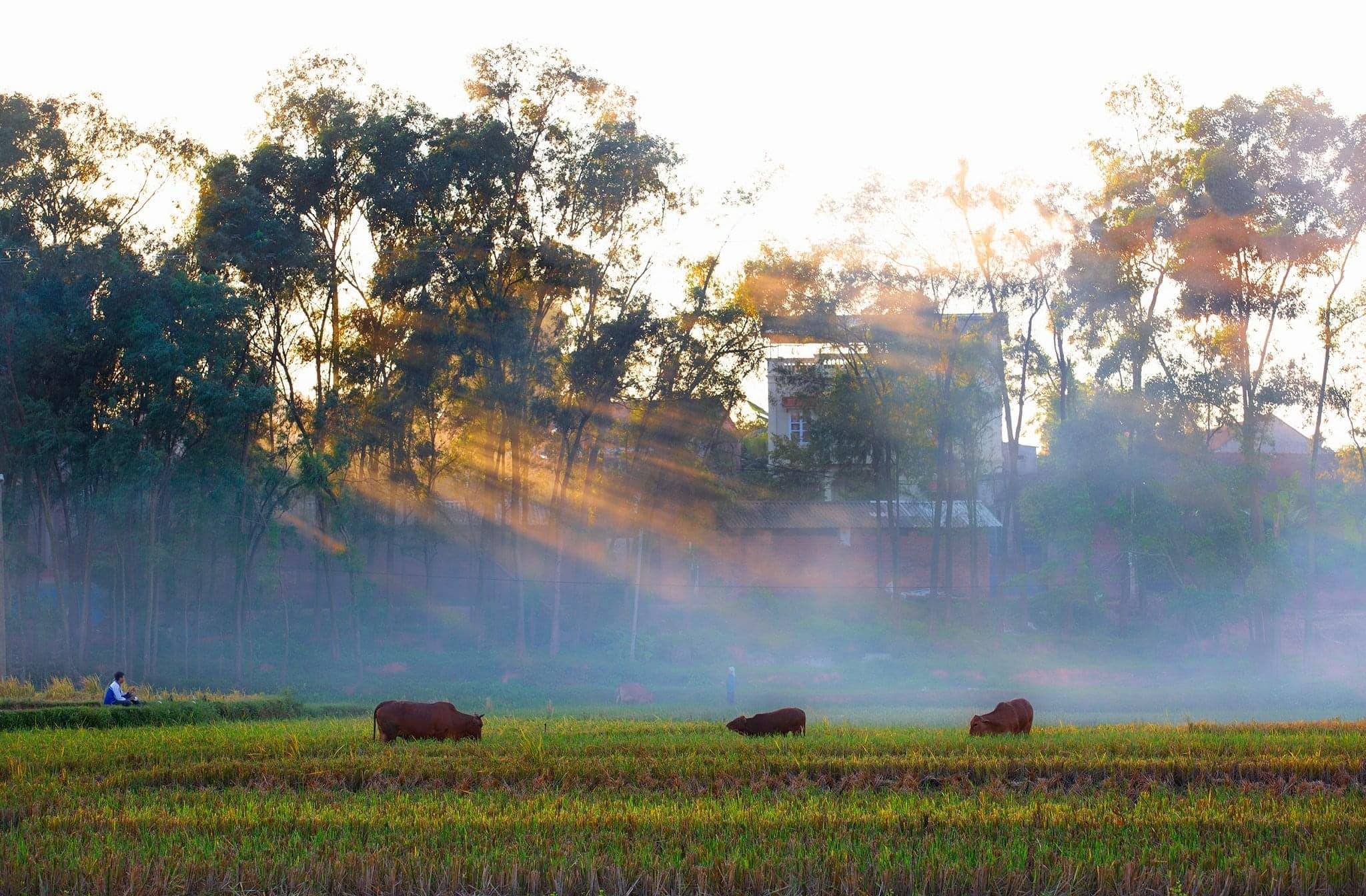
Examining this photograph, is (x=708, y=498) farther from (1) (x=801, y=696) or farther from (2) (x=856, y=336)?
(1) (x=801, y=696)

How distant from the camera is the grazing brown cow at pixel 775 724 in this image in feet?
61.4

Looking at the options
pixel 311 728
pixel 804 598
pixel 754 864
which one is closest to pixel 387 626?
pixel 804 598

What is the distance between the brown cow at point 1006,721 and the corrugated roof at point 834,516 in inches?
1663

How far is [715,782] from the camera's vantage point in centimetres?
1291

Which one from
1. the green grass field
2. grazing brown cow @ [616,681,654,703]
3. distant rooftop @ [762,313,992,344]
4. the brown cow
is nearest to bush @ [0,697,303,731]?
the green grass field

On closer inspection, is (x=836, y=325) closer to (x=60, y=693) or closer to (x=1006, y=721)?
(x=60, y=693)

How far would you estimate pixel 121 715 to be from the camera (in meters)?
22.2

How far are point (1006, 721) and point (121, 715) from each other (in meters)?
15.3

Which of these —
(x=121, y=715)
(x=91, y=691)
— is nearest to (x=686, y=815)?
(x=121, y=715)

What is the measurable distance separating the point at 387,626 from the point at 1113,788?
41.8m

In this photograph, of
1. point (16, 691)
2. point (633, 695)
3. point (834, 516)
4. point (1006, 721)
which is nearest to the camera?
point (1006, 721)

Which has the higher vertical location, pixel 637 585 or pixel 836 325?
pixel 836 325

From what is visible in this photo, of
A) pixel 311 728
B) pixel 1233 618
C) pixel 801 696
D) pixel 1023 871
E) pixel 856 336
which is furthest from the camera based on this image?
pixel 856 336

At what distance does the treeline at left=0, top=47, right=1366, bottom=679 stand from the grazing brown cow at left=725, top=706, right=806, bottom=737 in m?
27.4
